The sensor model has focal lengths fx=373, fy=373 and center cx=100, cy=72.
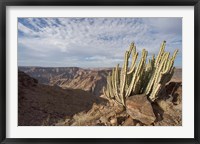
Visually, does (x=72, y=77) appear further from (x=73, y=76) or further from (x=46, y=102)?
(x=46, y=102)

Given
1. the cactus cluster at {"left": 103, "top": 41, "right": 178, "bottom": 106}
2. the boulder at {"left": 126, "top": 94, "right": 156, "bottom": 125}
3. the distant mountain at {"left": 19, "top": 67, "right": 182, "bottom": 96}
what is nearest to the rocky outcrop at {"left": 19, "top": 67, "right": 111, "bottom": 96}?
the distant mountain at {"left": 19, "top": 67, "right": 182, "bottom": 96}

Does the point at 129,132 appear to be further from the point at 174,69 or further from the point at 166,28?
the point at 166,28

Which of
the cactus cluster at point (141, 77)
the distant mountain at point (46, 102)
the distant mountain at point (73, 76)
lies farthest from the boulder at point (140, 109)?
the distant mountain at point (46, 102)

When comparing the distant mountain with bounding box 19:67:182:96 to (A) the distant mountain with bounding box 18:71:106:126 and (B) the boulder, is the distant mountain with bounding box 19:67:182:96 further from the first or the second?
(B) the boulder

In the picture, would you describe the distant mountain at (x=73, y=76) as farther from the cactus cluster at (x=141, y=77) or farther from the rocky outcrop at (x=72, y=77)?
the cactus cluster at (x=141, y=77)

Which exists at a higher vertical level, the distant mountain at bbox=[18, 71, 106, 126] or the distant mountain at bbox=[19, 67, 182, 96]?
the distant mountain at bbox=[19, 67, 182, 96]

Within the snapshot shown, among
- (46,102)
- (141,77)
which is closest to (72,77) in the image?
(46,102)
